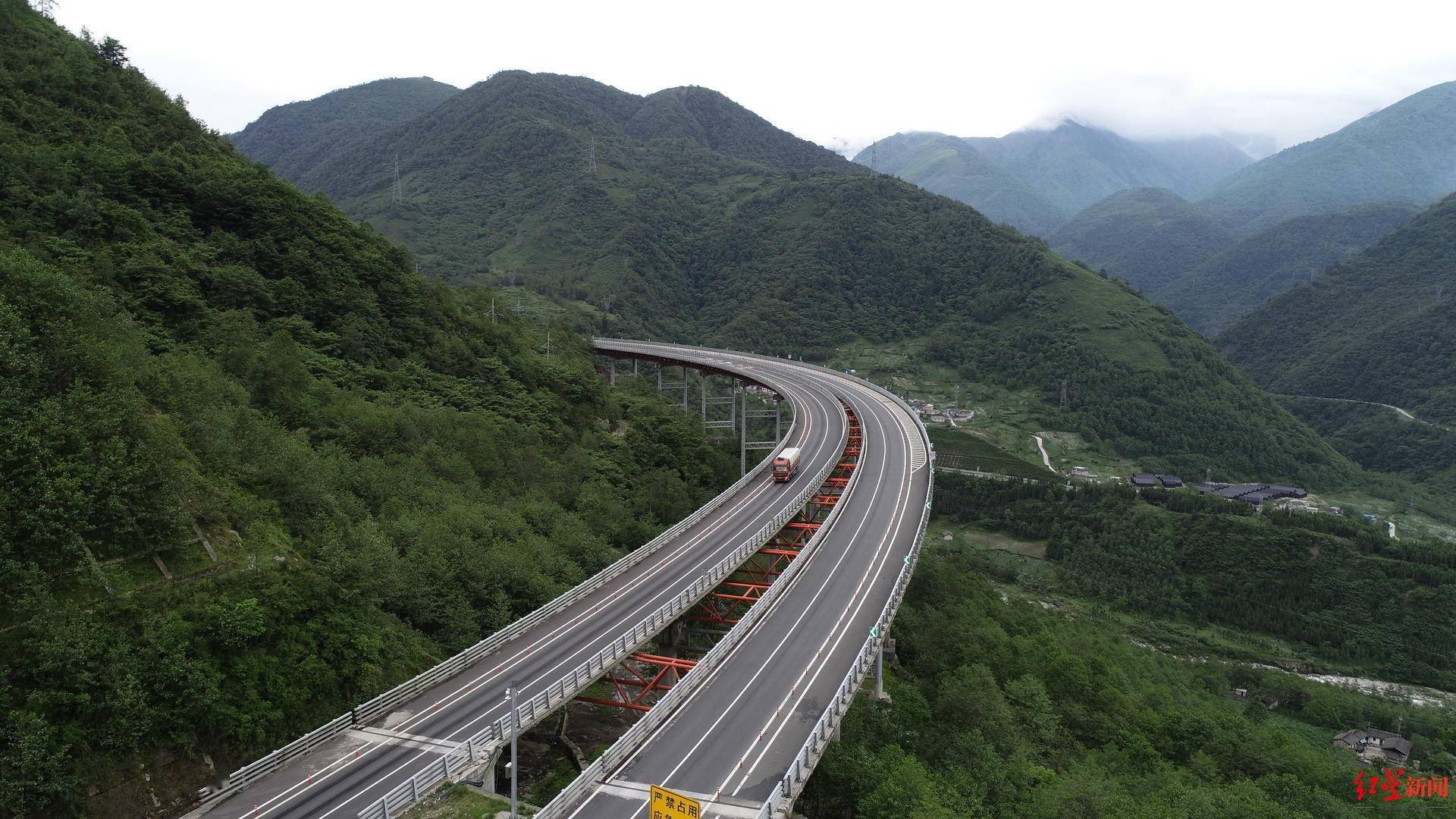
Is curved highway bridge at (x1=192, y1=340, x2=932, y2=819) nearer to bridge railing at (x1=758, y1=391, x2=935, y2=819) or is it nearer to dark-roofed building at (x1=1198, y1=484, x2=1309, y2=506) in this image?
bridge railing at (x1=758, y1=391, x2=935, y2=819)

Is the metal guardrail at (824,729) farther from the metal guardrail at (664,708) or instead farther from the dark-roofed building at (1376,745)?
the dark-roofed building at (1376,745)

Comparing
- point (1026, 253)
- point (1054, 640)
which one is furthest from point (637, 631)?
point (1026, 253)

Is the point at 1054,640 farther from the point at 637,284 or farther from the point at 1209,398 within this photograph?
the point at 637,284

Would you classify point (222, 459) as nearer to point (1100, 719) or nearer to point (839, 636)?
point (839, 636)

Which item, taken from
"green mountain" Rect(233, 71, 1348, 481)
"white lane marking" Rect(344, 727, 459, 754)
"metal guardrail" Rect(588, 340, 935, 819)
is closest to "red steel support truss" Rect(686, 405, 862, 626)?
"metal guardrail" Rect(588, 340, 935, 819)

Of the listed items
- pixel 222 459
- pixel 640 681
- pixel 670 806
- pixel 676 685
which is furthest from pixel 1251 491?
pixel 222 459

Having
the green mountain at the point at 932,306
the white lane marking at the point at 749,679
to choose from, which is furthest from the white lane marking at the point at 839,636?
the green mountain at the point at 932,306
